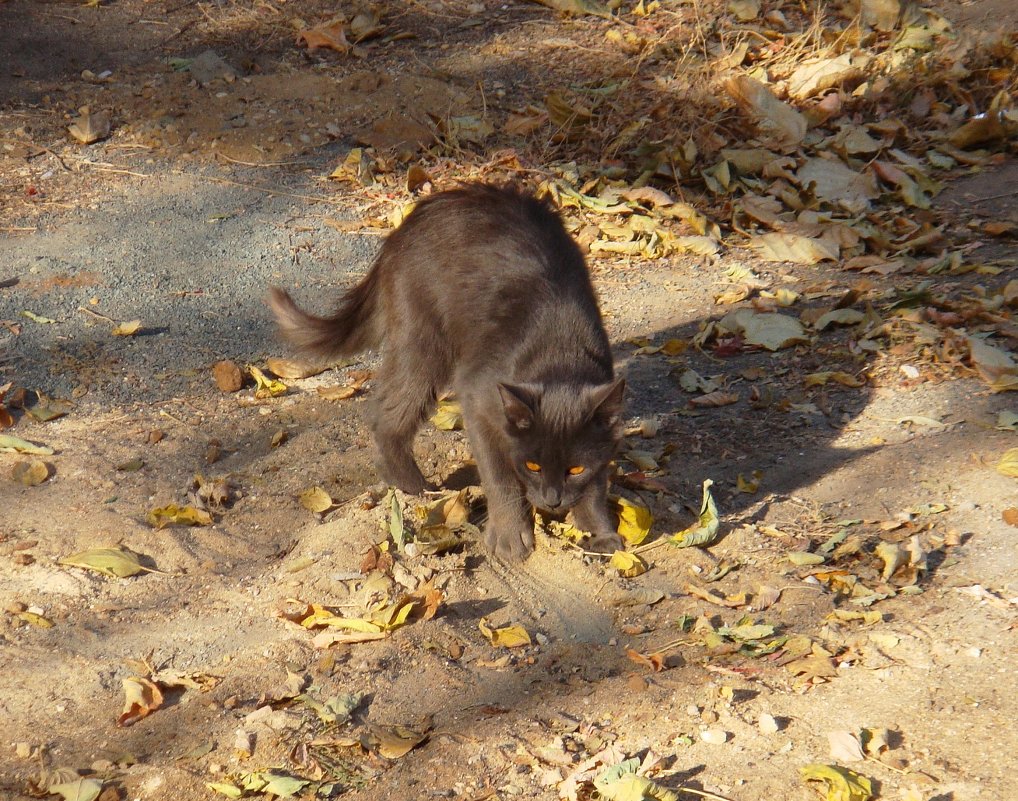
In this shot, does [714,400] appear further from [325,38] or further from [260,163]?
[325,38]

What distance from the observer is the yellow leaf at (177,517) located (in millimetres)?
4500

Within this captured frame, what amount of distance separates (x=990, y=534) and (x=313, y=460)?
2.83 meters

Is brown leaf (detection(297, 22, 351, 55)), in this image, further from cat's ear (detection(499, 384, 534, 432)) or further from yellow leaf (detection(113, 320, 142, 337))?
cat's ear (detection(499, 384, 534, 432))

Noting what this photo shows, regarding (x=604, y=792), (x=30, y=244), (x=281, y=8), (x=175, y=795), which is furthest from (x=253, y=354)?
(x=281, y=8)

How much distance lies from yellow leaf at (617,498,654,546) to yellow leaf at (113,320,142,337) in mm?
3055

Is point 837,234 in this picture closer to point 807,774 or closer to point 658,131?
point 658,131

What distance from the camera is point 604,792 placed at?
2.99 metres

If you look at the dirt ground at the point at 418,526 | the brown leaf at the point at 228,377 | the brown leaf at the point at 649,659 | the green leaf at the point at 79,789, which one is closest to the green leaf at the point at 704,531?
the dirt ground at the point at 418,526

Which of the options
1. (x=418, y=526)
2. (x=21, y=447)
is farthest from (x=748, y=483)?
(x=21, y=447)

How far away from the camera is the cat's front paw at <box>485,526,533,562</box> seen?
14.3 feet

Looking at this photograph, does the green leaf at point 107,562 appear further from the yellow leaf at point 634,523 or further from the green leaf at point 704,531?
the green leaf at point 704,531

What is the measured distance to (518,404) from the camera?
4.04m

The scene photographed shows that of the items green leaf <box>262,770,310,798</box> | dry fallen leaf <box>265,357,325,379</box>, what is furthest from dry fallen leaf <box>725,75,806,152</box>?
green leaf <box>262,770,310,798</box>

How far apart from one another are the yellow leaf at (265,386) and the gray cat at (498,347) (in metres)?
0.45
